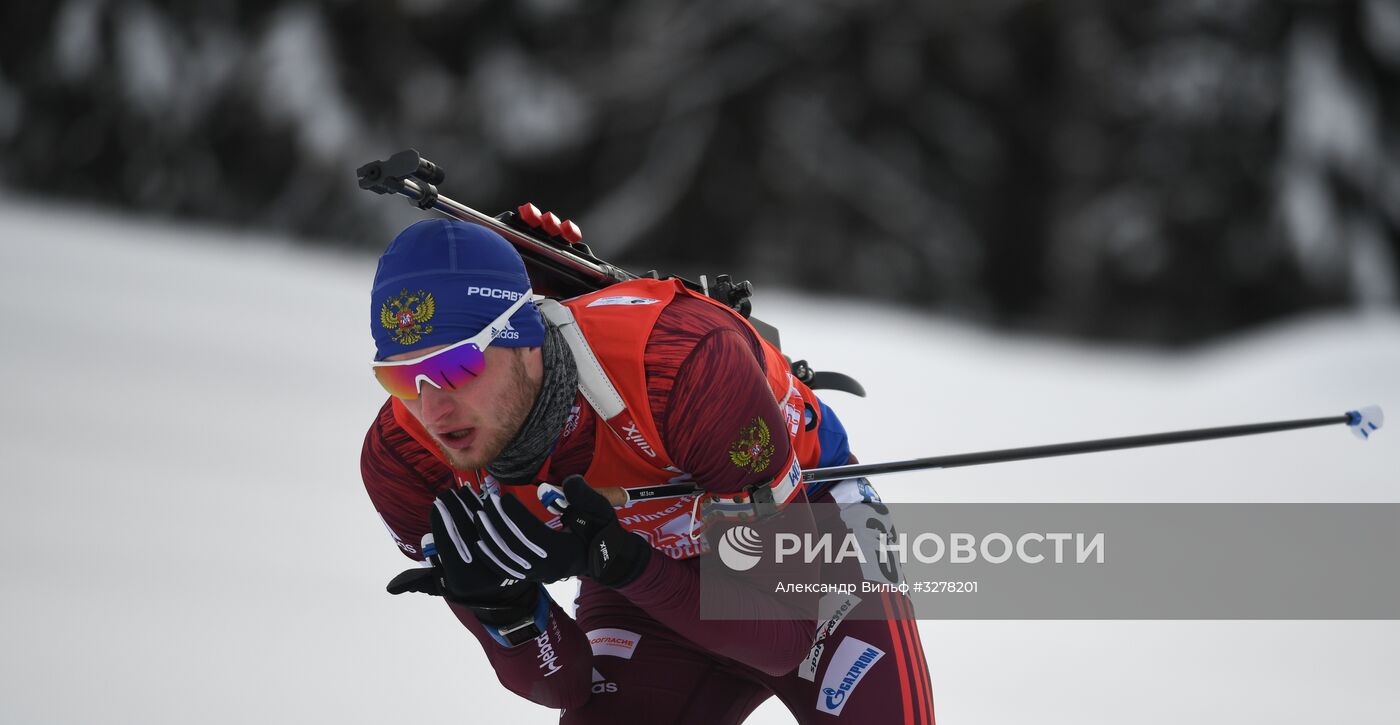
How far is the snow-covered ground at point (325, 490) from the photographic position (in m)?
4.08

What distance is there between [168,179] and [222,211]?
2.81 feet

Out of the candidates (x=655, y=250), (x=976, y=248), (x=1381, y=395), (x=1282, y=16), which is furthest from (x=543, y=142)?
(x=1381, y=395)

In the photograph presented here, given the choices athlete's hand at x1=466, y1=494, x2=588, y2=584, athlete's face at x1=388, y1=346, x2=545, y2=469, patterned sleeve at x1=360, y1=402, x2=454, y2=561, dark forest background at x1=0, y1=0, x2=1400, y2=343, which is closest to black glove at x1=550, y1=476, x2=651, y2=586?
athlete's hand at x1=466, y1=494, x2=588, y2=584

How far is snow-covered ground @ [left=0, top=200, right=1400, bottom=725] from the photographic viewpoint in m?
4.08

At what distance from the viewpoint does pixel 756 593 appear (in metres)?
2.64

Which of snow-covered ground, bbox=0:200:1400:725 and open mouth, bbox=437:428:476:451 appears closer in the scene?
open mouth, bbox=437:428:476:451

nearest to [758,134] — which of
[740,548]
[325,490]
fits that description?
[325,490]

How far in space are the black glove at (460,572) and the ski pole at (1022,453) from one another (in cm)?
30

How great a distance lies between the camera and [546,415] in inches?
96.4

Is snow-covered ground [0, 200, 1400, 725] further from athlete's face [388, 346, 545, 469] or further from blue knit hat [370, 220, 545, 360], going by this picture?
blue knit hat [370, 220, 545, 360]

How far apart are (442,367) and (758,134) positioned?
53.1 ft

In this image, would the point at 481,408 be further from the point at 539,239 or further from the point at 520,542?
the point at 539,239

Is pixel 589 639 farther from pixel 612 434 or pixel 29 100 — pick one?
pixel 29 100

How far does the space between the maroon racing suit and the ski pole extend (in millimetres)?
101
